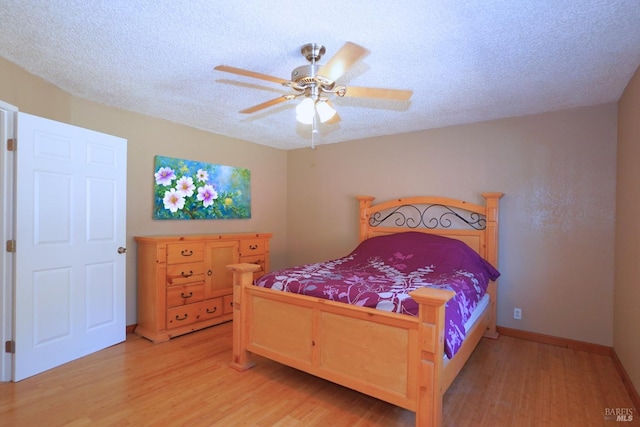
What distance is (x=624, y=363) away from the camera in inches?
101

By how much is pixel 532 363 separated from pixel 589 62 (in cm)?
240

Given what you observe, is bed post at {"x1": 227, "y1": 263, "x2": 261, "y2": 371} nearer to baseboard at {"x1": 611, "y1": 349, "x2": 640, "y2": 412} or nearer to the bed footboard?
the bed footboard

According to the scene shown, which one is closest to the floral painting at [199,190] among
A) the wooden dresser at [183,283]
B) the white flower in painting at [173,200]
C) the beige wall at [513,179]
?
the white flower in painting at [173,200]

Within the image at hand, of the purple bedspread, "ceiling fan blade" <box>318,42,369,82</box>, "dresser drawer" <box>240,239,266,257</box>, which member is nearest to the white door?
"dresser drawer" <box>240,239,266,257</box>

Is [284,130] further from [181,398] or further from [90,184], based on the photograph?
[181,398]

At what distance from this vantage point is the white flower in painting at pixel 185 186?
12.7ft

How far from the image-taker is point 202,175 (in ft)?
13.4

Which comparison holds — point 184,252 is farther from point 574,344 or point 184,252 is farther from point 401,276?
point 574,344

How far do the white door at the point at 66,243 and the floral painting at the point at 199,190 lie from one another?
0.54 meters

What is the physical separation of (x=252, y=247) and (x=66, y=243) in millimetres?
1875

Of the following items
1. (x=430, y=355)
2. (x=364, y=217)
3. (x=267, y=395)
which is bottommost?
(x=267, y=395)

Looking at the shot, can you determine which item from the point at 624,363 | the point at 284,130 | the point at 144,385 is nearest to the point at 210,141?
the point at 284,130

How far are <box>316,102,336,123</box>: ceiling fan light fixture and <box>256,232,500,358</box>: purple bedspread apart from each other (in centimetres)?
122

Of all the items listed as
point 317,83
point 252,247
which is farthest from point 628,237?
point 252,247
